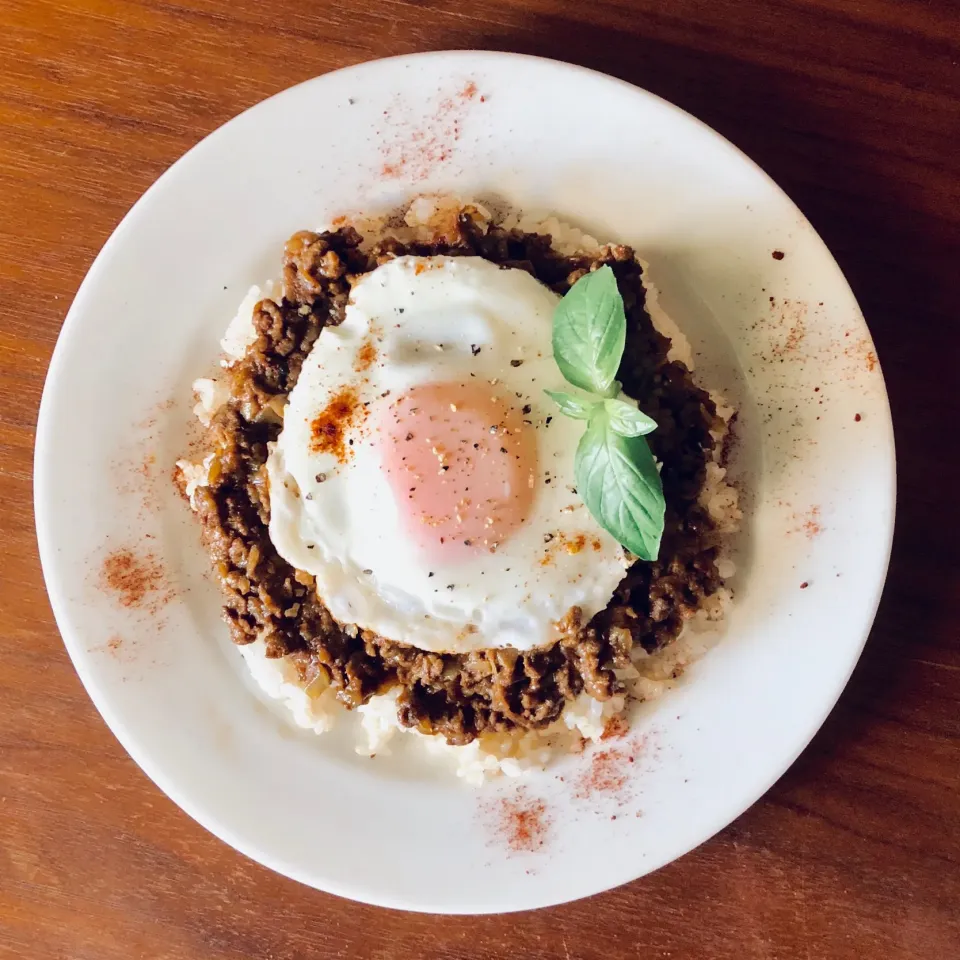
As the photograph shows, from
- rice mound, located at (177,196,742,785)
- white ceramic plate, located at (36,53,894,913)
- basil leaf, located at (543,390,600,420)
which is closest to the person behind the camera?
basil leaf, located at (543,390,600,420)

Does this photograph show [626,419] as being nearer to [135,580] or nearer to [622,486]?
[622,486]

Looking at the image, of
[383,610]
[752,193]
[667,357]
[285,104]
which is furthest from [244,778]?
[752,193]

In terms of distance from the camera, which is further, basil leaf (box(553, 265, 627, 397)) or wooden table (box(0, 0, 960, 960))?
wooden table (box(0, 0, 960, 960))

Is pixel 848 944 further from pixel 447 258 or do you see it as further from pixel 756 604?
pixel 447 258

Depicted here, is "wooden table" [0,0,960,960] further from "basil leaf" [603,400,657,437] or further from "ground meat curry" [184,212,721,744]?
"basil leaf" [603,400,657,437]

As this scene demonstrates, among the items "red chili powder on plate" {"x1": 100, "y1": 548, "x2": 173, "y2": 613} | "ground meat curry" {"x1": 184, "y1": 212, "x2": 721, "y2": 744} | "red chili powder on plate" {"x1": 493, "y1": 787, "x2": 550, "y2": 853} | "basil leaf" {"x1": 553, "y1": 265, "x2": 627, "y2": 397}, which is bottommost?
"red chili powder on plate" {"x1": 493, "y1": 787, "x2": 550, "y2": 853}

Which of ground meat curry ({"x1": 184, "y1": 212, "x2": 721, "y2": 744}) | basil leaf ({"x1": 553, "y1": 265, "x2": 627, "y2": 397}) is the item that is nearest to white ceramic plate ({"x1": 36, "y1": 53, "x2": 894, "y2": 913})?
ground meat curry ({"x1": 184, "y1": 212, "x2": 721, "y2": 744})

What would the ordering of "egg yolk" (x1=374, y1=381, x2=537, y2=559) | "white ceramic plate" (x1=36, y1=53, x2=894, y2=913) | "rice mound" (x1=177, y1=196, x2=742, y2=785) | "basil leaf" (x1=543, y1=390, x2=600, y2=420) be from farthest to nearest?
"rice mound" (x1=177, y1=196, x2=742, y2=785) → "white ceramic plate" (x1=36, y1=53, x2=894, y2=913) → "egg yolk" (x1=374, y1=381, x2=537, y2=559) → "basil leaf" (x1=543, y1=390, x2=600, y2=420)
